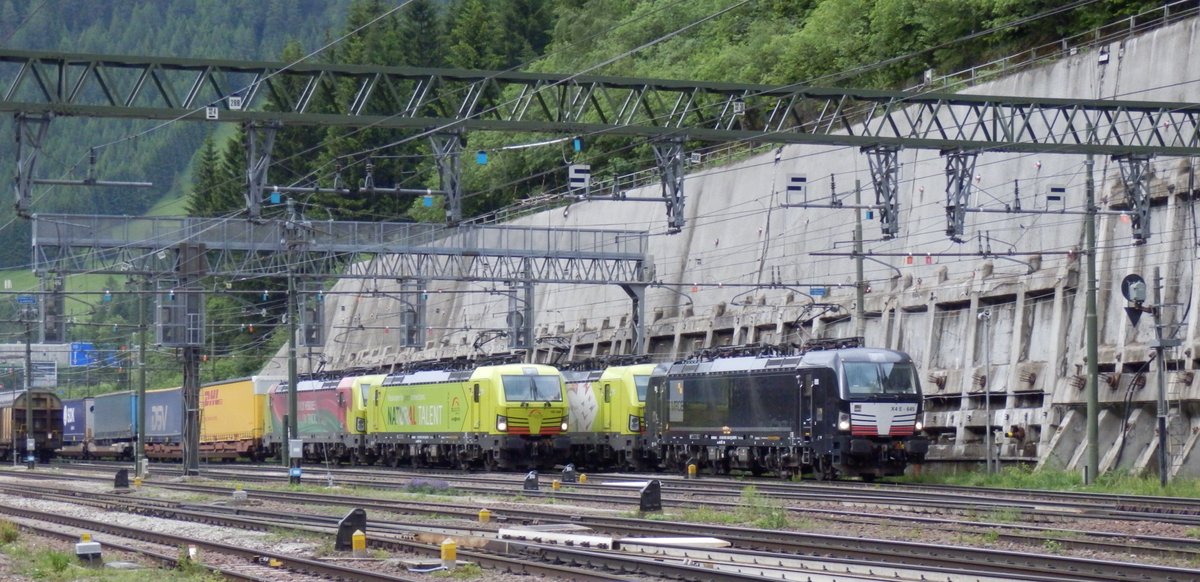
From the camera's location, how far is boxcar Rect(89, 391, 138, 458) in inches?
2635

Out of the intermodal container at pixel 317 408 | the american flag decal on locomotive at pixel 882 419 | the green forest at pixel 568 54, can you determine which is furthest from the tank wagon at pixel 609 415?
the intermodal container at pixel 317 408

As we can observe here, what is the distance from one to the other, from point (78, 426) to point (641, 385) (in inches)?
1712

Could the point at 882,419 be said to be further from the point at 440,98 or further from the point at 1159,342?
the point at 440,98

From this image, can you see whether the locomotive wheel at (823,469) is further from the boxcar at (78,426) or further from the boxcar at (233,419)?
the boxcar at (78,426)

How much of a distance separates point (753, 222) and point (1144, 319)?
20.8 meters

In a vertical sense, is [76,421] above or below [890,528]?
above

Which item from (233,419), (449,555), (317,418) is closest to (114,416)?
(233,419)

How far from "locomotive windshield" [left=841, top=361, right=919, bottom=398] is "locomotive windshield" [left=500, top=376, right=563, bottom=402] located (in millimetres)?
12157

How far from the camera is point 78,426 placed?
249 feet

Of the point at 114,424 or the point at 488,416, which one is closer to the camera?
the point at 488,416

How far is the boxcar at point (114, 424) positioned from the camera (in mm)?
66938

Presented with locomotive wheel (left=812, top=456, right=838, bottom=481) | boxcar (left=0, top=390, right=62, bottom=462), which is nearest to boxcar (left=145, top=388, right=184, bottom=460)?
boxcar (left=0, top=390, right=62, bottom=462)

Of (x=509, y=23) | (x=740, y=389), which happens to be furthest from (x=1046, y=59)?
(x=509, y=23)

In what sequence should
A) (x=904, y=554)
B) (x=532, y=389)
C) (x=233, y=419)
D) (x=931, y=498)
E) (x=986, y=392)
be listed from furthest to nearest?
(x=233, y=419)
(x=532, y=389)
(x=986, y=392)
(x=931, y=498)
(x=904, y=554)
